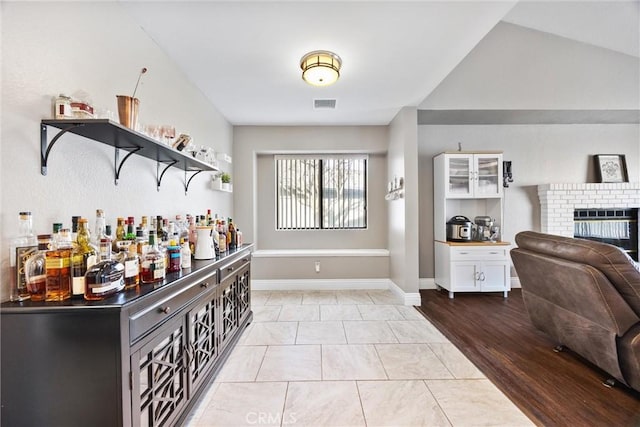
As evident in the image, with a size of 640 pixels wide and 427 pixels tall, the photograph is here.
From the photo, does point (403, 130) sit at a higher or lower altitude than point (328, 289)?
higher

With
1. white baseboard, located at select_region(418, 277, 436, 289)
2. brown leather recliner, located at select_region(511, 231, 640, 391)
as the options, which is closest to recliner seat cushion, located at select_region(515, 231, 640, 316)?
brown leather recliner, located at select_region(511, 231, 640, 391)

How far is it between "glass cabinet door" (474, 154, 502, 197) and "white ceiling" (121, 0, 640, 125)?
1466 millimetres

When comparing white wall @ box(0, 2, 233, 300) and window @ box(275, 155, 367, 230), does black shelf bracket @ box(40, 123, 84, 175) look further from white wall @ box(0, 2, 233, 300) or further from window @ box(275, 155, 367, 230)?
window @ box(275, 155, 367, 230)

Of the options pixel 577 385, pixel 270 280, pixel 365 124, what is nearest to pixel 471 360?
pixel 577 385

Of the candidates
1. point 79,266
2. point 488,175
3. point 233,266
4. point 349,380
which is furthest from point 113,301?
point 488,175

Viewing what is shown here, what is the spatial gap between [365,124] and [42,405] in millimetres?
4368

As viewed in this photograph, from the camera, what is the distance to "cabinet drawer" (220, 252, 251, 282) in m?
2.24

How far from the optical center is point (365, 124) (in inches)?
173

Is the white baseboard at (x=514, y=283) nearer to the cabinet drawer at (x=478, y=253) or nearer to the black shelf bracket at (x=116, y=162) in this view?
the cabinet drawer at (x=478, y=253)

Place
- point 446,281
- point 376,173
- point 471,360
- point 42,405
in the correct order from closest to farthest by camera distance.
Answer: point 42,405 < point 471,360 < point 446,281 < point 376,173

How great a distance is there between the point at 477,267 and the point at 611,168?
2994 mm

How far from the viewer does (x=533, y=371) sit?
7.05 ft

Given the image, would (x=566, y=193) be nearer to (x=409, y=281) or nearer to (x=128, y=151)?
(x=409, y=281)

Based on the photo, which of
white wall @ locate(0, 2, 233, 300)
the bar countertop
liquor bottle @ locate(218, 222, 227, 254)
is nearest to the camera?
the bar countertop
